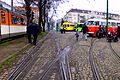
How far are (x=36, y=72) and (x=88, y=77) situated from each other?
69.6 inches

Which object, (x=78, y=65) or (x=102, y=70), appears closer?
(x=102, y=70)

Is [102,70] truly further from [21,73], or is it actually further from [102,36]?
[102,36]

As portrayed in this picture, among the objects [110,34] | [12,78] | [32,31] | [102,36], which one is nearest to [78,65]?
[12,78]

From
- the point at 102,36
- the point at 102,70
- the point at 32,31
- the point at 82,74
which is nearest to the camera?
the point at 82,74

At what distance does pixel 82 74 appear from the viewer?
5832 mm

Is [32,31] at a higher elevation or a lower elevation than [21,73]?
higher

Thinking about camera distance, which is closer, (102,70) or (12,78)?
(12,78)

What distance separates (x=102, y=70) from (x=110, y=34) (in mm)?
11545

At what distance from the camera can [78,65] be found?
23.3 ft

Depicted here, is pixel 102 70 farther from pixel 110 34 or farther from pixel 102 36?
pixel 102 36

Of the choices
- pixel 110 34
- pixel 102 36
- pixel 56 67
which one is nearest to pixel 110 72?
pixel 56 67

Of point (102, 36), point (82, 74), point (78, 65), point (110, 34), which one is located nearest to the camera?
point (82, 74)

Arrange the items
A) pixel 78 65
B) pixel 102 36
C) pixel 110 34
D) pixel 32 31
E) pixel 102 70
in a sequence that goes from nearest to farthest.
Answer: pixel 102 70, pixel 78 65, pixel 32 31, pixel 110 34, pixel 102 36

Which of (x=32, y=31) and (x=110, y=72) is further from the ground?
(x=32, y=31)
